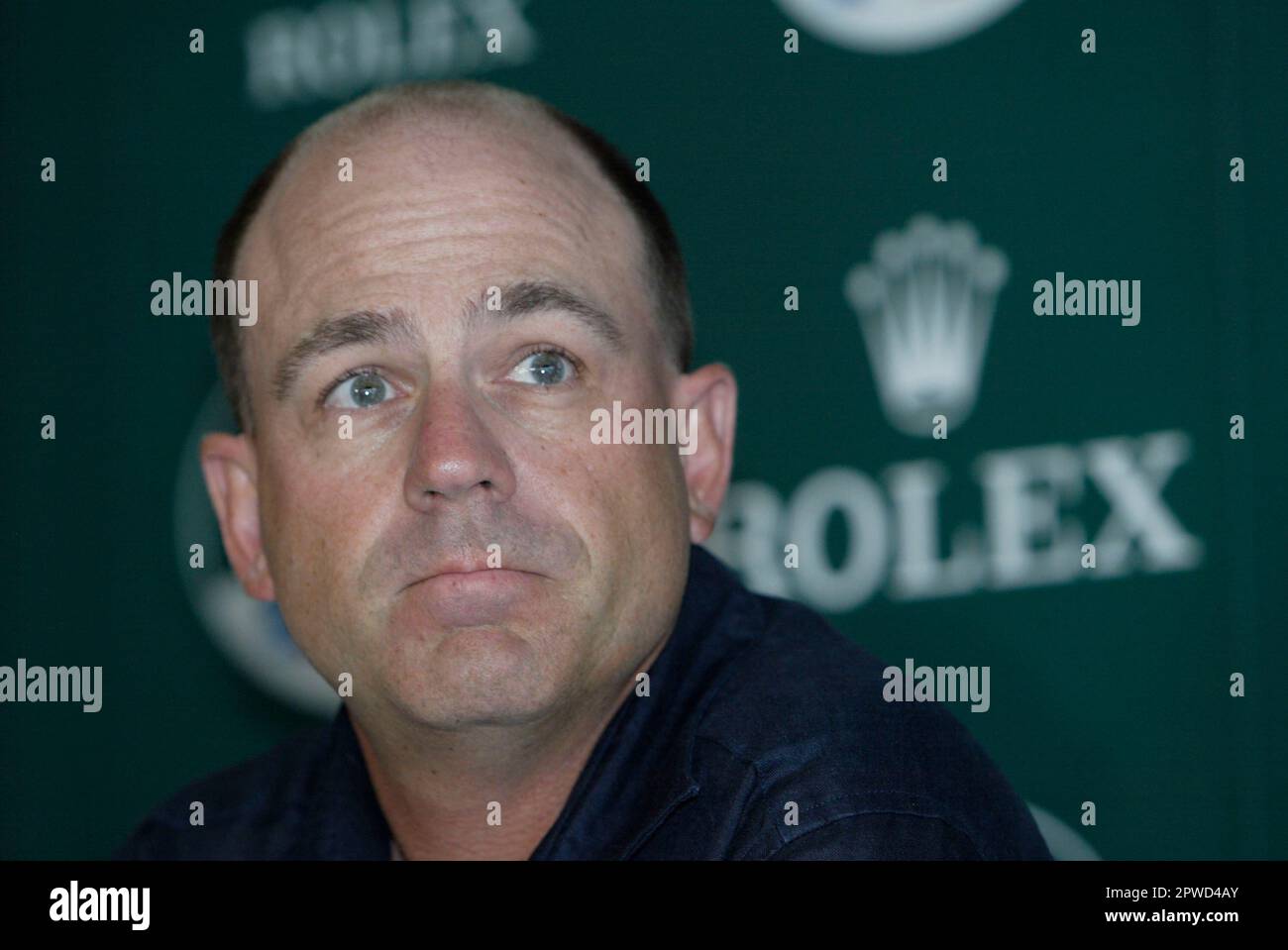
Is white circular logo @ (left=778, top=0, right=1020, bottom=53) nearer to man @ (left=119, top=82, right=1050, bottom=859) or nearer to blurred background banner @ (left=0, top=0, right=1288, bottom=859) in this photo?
blurred background banner @ (left=0, top=0, right=1288, bottom=859)

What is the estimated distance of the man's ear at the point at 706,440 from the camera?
1.42 m

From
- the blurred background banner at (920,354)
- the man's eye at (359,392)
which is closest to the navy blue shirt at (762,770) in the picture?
the man's eye at (359,392)

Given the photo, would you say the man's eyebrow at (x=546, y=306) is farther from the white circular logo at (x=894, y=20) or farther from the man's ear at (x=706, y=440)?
the white circular logo at (x=894, y=20)

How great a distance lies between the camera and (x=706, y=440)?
4.78 feet

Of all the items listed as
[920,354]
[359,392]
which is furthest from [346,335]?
[920,354]

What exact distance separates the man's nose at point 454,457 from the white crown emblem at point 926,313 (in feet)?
3.02

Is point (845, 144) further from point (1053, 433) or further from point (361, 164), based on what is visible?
point (361, 164)

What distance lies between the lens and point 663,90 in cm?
209

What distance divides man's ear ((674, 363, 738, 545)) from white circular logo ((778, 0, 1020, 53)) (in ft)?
2.54

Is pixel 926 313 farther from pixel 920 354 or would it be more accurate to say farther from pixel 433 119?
pixel 433 119

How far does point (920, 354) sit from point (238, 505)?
0.99 m

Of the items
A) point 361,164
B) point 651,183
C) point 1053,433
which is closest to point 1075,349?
point 1053,433
